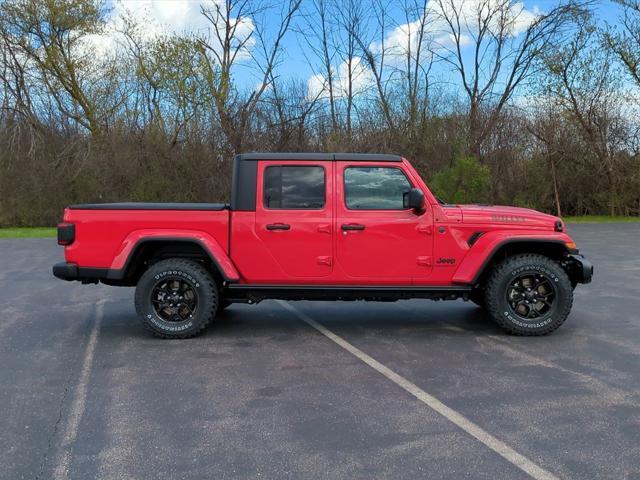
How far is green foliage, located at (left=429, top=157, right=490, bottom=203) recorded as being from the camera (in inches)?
918

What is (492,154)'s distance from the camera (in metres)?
27.9

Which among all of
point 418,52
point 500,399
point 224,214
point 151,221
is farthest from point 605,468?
point 418,52

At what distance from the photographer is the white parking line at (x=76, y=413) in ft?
10.2

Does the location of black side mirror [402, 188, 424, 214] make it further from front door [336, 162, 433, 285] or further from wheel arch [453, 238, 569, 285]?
wheel arch [453, 238, 569, 285]

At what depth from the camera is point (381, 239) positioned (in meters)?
5.78

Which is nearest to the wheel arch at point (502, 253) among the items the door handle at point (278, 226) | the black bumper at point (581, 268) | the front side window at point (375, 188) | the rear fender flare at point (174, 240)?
the black bumper at point (581, 268)

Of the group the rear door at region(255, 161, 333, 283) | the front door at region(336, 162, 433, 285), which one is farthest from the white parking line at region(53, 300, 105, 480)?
the front door at region(336, 162, 433, 285)

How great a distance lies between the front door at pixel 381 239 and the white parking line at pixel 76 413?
2.66 m

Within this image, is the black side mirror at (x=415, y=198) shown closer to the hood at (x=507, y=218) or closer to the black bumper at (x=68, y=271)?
the hood at (x=507, y=218)

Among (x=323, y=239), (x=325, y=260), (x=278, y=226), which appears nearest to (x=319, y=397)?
(x=325, y=260)

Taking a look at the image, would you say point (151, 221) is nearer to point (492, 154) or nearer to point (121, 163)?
point (121, 163)

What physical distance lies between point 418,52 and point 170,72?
15.1m

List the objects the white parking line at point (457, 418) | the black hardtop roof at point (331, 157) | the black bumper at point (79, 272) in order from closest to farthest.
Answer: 1. the white parking line at point (457, 418)
2. the black bumper at point (79, 272)
3. the black hardtop roof at point (331, 157)

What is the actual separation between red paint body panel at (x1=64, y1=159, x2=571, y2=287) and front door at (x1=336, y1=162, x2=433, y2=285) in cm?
1
